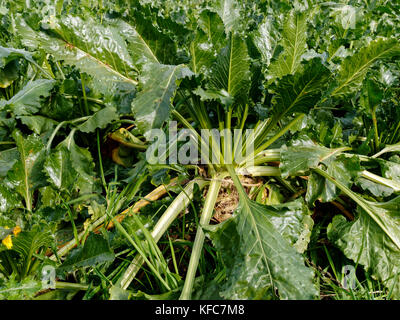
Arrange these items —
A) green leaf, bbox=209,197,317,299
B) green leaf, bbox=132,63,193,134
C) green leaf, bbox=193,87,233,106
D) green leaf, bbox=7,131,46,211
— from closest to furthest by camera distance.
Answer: green leaf, bbox=209,197,317,299
green leaf, bbox=132,63,193,134
green leaf, bbox=193,87,233,106
green leaf, bbox=7,131,46,211

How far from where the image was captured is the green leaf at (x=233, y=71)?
3.72 ft

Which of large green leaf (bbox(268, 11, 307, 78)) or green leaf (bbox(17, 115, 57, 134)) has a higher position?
large green leaf (bbox(268, 11, 307, 78))

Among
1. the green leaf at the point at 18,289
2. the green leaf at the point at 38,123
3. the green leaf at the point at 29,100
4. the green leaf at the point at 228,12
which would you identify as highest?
the green leaf at the point at 228,12

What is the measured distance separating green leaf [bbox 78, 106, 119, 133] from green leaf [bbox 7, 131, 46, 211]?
0.22 metres

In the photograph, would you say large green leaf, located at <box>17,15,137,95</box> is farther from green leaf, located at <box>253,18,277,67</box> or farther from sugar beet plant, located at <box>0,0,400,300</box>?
green leaf, located at <box>253,18,277,67</box>

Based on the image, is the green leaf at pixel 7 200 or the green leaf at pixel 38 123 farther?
the green leaf at pixel 38 123

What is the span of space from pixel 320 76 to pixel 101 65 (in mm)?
803

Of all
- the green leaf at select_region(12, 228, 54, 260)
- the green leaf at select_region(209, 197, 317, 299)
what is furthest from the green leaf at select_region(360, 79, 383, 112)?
the green leaf at select_region(12, 228, 54, 260)

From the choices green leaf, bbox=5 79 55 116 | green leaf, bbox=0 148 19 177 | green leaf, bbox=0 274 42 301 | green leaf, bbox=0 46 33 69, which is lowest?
green leaf, bbox=0 274 42 301

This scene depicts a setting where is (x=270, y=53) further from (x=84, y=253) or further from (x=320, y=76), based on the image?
(x=84, y=253)

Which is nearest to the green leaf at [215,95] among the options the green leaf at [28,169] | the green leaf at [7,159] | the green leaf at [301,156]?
the green leaf at [301,156]

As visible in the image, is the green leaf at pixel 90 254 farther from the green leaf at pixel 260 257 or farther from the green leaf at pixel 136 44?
the green leaf at pixel 136 44

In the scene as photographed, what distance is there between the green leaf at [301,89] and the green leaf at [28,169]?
0.92 metres

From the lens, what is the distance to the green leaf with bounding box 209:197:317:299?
90 centimetres
